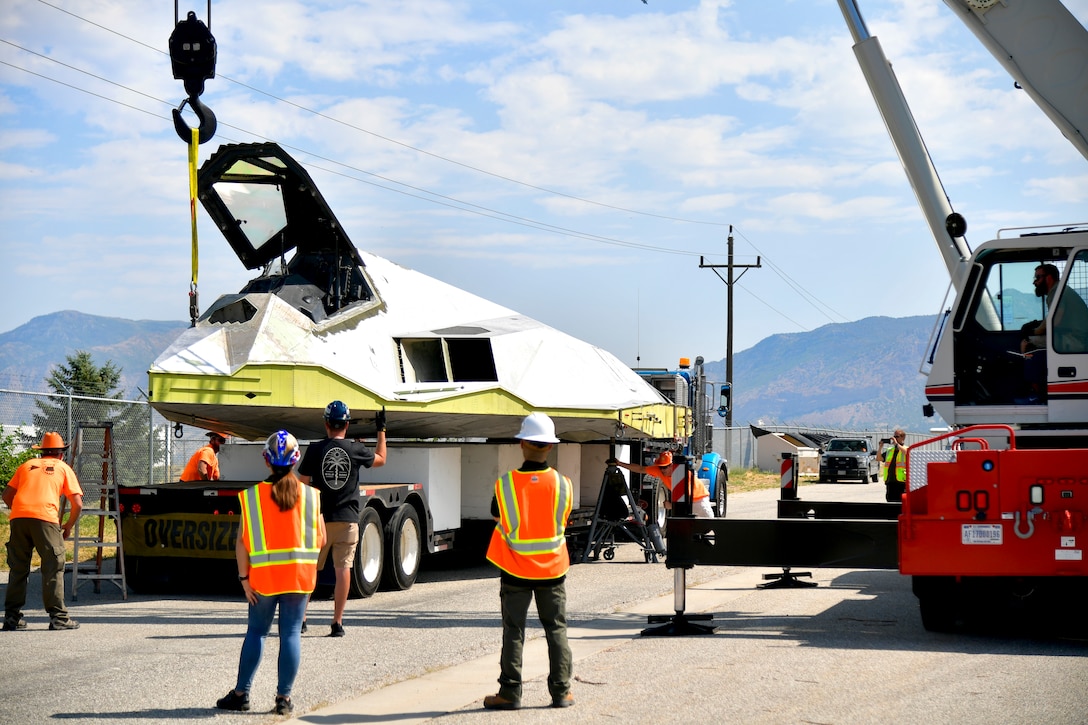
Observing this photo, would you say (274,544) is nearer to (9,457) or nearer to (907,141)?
(907,141)

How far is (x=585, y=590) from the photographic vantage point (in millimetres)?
13898

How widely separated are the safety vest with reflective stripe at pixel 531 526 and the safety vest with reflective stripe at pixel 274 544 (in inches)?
45.5

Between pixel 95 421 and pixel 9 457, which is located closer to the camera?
pixel 95 421

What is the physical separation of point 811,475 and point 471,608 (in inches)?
1639

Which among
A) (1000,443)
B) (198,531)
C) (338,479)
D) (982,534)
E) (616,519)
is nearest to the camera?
(982,534)

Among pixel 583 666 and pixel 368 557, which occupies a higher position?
pixel 368 557

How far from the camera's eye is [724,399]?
2636 centimetres

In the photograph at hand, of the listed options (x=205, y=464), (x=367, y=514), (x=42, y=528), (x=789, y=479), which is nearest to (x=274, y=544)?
(x=42, y=528)

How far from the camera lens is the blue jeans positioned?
7.18 meters

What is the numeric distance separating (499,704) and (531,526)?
1099mm

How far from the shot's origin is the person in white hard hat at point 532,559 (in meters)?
7.45

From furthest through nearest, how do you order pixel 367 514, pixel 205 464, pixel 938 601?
pixel 205 464 → pixel 367 514 → pixel 938 601

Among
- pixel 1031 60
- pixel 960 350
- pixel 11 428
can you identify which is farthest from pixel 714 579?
pixel 11 428

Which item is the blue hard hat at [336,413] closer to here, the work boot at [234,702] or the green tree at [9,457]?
the work boot at [234,702]
